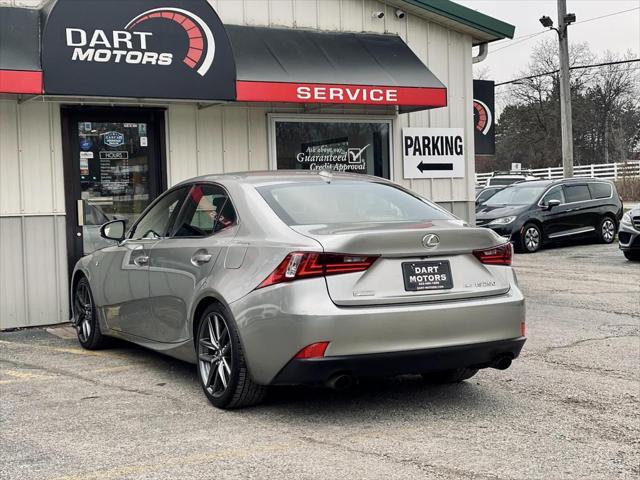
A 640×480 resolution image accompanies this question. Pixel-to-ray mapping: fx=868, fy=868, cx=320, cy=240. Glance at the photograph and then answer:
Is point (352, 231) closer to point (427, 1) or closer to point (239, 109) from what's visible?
point (239, 109)

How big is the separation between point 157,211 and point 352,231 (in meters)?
2.41

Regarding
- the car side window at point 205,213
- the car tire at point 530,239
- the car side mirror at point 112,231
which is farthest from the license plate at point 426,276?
the car tire at point 530,239

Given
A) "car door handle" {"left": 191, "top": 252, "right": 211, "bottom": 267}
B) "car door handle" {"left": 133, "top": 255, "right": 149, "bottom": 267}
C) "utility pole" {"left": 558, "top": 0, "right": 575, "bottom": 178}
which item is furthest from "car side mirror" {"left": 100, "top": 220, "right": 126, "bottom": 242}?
"utility pole" {"left": 558, "top": 0, "right": 575, "bottom": 178}

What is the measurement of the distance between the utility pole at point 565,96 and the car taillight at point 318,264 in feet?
71.8

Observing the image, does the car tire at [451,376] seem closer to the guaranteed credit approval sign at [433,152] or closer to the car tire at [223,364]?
the car tire at [223,364]

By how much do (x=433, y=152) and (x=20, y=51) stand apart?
5.93m

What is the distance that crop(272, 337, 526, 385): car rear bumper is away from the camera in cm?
507

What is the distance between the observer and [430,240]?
532 cm

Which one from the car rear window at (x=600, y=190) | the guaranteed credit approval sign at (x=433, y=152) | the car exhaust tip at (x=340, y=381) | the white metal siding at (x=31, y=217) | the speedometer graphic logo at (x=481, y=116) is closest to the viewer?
the car exhaust tip at (x=340, y=381)

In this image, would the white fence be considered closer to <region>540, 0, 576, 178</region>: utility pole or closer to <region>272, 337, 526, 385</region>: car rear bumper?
<region>540, 0, 576, 178</region>: utility pole

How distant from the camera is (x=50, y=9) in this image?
8906 millimetres

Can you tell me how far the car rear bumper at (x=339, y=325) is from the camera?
199 inches

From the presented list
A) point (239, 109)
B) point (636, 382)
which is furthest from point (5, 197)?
point (636, 382)

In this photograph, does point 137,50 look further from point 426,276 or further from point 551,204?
point 551,204
